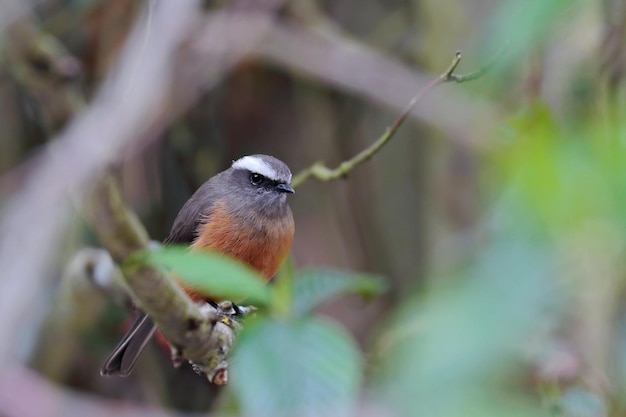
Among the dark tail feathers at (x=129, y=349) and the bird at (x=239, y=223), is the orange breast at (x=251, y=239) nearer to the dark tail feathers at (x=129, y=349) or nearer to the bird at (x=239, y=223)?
the bird at (x=239, y=223)

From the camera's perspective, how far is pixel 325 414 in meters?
2.09

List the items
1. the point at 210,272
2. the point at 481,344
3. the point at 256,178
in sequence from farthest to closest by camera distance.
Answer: the point at 256,178 → the point at 210,272 → the point at 481,344

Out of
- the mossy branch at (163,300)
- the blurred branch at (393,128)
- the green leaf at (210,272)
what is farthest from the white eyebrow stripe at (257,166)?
the green leaf at (210,272)

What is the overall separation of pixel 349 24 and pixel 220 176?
9.82ft

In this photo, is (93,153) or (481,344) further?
(93,153)

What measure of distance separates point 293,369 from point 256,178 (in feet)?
4.49

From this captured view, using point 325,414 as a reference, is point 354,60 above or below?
above

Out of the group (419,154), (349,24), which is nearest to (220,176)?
(419,154)

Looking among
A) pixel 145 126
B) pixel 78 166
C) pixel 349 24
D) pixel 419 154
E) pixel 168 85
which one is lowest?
pixel 78 166

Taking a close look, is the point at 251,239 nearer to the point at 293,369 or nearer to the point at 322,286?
the point at 322,286

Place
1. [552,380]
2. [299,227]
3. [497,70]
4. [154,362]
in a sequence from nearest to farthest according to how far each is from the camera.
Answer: [497,70]
[552,380]
[154,362]
[299,227]

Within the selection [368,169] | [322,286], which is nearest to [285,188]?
[322,286]

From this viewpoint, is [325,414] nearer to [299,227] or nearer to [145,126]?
[145,126]

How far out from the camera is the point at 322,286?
2779 millimetres
